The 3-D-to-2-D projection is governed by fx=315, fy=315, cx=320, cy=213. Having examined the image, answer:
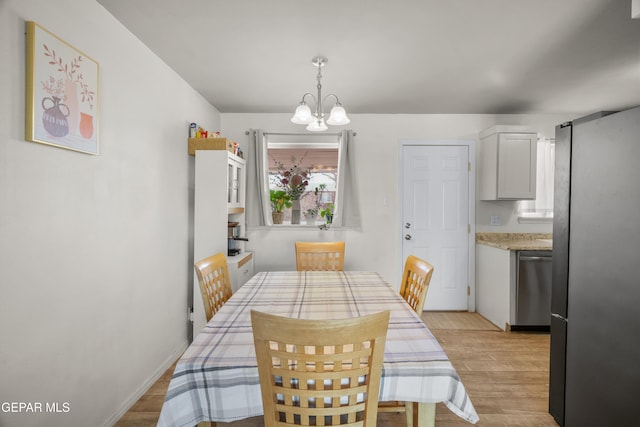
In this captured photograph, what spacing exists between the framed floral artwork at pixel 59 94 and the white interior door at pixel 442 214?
10.6 ft

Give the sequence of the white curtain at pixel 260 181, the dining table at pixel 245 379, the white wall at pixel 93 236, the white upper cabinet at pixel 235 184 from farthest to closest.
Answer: the white curtain at pixel 260 181 < the white upper cabinet at pixel 235 184 < the white wall at pixel 93 236 < the dining table at pixel 245 379

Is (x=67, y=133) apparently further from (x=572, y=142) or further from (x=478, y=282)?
(x=478, y=282)

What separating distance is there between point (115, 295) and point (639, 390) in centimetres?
267

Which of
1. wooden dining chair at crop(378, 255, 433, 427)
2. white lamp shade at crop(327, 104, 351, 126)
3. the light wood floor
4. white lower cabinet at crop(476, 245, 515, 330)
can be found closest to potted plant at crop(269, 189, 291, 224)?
white lamp shade at crop(327, 104, 351, 126)

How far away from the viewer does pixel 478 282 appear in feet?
12.8

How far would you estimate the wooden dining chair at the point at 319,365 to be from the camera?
88 cm

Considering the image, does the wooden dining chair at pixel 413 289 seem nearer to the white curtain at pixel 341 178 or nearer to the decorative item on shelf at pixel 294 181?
the white curtain at pixel 341 178

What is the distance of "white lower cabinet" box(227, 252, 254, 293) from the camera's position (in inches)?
114

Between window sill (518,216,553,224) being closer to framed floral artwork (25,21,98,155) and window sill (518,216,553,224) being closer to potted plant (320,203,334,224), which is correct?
potted plant (320,203,334,224)

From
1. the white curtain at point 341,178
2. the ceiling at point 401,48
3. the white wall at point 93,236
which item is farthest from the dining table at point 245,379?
the white curtain at point 341,178

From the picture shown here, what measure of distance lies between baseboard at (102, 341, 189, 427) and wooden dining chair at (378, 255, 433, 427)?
158 cm

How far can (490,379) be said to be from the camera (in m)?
2.39

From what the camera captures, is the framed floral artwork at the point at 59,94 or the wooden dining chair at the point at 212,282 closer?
the framed floral artwork at the point at 59,94

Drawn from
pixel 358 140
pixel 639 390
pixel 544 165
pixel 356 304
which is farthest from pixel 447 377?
pixel 544 165
